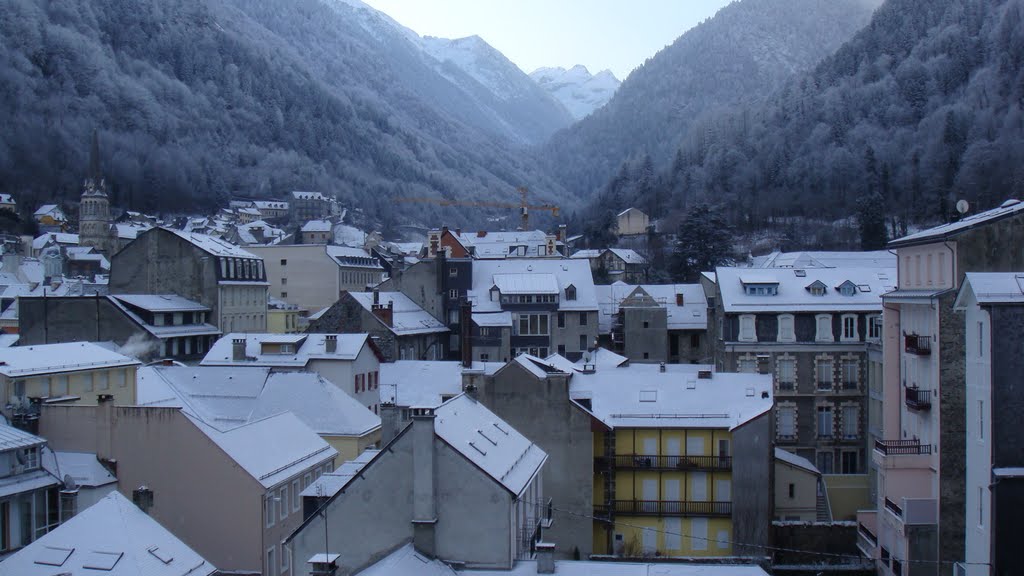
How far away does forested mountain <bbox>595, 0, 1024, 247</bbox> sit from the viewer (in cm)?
12912

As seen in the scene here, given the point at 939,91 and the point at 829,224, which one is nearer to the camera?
the point at 829,224

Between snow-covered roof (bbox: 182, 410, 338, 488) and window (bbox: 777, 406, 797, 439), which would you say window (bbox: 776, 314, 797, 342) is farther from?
snow-covered roof (bbox: 182, 410, 338, 488)

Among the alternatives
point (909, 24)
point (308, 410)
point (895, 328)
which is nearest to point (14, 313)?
point (308, 410)

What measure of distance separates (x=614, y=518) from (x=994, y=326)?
1542 centimetres

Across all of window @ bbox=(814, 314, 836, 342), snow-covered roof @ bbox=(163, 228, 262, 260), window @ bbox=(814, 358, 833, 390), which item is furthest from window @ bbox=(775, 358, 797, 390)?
snow-covered roof @ bbox=(163, 228, 262, 260)

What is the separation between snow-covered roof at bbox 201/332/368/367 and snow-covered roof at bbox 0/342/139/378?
29.4 feet

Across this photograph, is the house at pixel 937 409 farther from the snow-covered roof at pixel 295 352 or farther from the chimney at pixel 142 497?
the snow-covered roof at pixel 295 352

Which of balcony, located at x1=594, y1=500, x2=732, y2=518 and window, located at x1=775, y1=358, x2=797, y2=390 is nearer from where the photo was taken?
balcony, located at x1=594, y1=500, x2=732, y2=518

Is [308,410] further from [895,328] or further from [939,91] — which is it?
[939,91]

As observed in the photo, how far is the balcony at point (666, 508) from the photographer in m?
35.3

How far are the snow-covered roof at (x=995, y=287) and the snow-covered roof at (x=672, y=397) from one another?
10.1m

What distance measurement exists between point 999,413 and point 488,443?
46.3ft

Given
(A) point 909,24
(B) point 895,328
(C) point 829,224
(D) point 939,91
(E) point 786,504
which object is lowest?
(E) point 786,504

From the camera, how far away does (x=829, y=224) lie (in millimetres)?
136375
